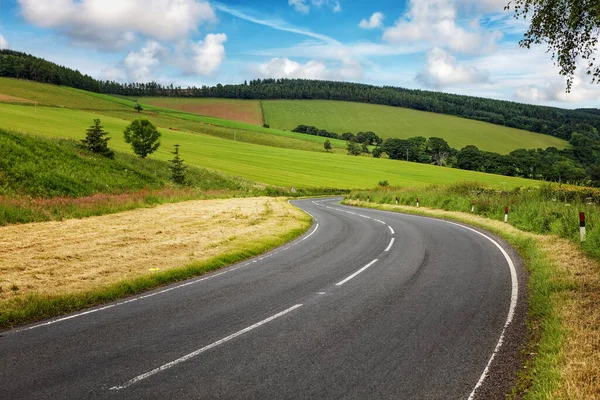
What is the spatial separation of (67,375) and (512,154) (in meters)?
127

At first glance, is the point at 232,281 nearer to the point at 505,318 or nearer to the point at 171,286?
the point at 171,286

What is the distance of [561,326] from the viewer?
22.4ft

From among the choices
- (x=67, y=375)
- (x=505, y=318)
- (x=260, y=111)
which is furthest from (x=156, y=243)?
(x=260, y=111)

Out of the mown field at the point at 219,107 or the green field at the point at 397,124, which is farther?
the mown field at the point at 219,107

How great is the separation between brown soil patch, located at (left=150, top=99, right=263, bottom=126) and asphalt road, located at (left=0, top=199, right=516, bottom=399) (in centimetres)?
14732

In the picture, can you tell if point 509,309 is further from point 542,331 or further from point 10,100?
point 10,100

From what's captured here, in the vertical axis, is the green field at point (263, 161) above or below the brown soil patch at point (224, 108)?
below

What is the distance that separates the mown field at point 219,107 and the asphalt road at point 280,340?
147099 mm

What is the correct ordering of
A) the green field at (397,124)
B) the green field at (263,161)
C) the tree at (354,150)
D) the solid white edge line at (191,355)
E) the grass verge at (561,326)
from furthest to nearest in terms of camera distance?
1. the green field at (397,124)
2. the tree at (354,150)
3. the green field at (263,161)
4. the solid white edge line at (191,355)
5. the grass verge at (561,326)

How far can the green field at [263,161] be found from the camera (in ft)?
229

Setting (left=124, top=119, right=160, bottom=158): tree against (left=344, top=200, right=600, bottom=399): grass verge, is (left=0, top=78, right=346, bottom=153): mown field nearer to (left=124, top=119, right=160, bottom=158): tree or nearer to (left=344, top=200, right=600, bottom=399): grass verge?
(left=124, top=119, right=160, bottom=158): tree

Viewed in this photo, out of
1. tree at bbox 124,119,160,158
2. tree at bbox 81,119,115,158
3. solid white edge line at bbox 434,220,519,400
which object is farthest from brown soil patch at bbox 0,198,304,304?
tree at bbox 124,119,160,158

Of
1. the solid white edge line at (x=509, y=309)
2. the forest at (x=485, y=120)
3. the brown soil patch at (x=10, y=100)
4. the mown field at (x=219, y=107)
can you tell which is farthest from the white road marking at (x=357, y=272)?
the mown field at (x=219, y=107)

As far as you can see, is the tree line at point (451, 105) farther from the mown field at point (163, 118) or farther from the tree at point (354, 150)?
the tree at point (354, 150)
